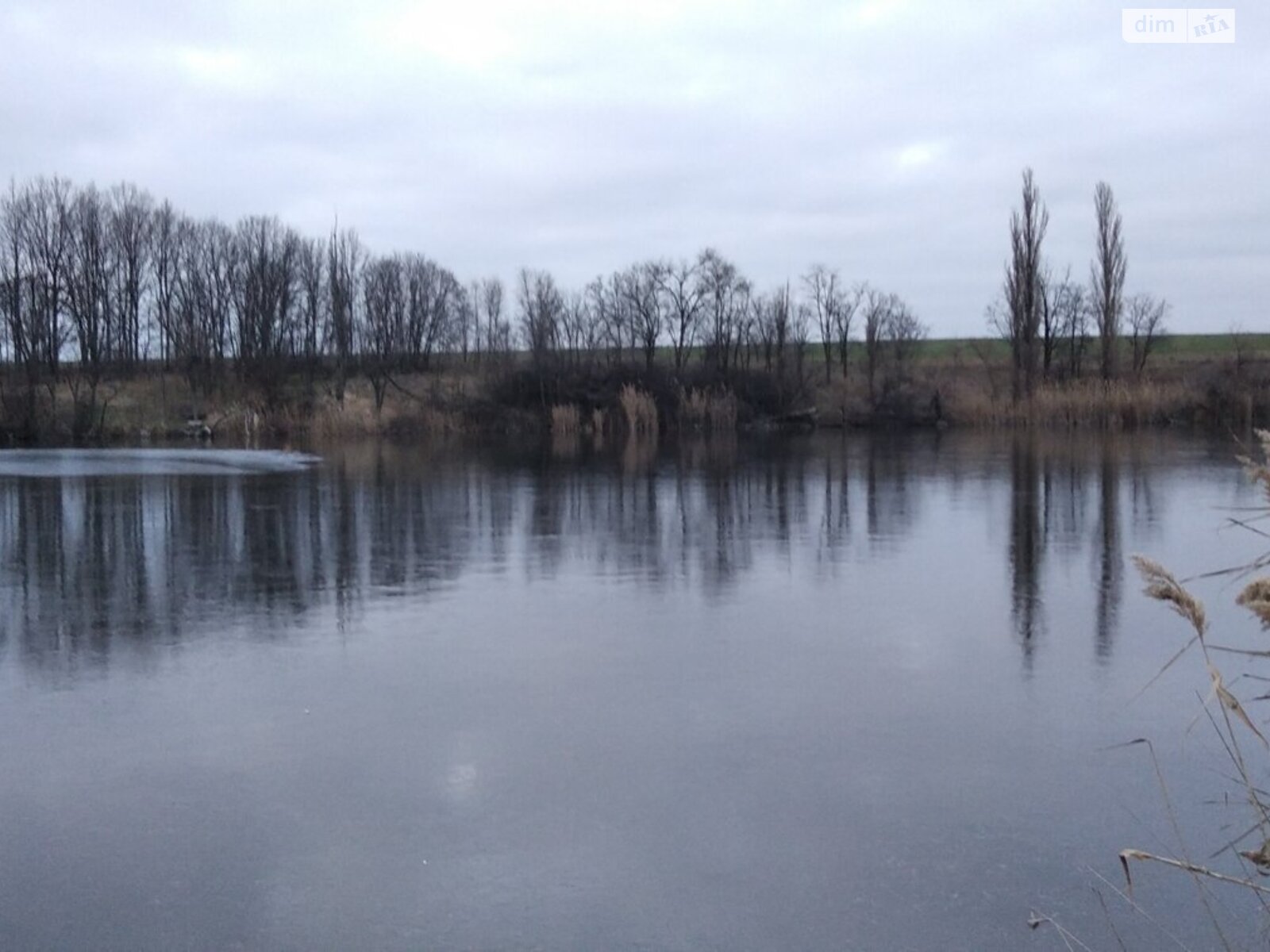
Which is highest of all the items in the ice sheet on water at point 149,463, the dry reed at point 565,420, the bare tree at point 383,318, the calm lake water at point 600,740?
the bare tree at point 383,318

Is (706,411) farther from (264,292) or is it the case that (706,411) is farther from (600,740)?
(600,740)

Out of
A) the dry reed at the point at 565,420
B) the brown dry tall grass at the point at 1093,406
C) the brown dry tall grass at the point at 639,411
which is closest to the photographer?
the brown dry tall grass at the point at 1093,406

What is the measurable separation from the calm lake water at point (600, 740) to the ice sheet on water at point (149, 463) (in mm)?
12208

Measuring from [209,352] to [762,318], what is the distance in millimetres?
28649

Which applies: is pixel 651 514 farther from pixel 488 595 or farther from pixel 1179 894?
pixel 1179 894

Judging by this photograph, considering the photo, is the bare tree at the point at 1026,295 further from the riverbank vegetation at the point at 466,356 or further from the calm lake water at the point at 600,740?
the calm lake water at the point at 600,740

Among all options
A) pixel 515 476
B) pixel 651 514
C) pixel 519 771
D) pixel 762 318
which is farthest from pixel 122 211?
pixel 519 771

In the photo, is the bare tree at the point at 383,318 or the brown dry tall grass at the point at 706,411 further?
the bare tree at the point at 383,318

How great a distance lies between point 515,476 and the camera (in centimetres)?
2420

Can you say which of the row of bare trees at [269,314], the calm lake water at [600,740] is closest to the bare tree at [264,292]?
the row of bare trees at [269,314]

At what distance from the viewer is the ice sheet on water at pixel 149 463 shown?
86.1 ft

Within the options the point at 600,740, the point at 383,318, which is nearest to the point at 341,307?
the point at 383,318

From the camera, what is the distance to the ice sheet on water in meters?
26.2

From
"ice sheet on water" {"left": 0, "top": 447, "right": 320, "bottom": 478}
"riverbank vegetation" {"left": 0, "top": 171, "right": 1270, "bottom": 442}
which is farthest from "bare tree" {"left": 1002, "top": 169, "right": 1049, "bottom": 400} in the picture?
"ice sheet on water" {"left": 0, "top": 447, "right": 320, "bottom": 478}
